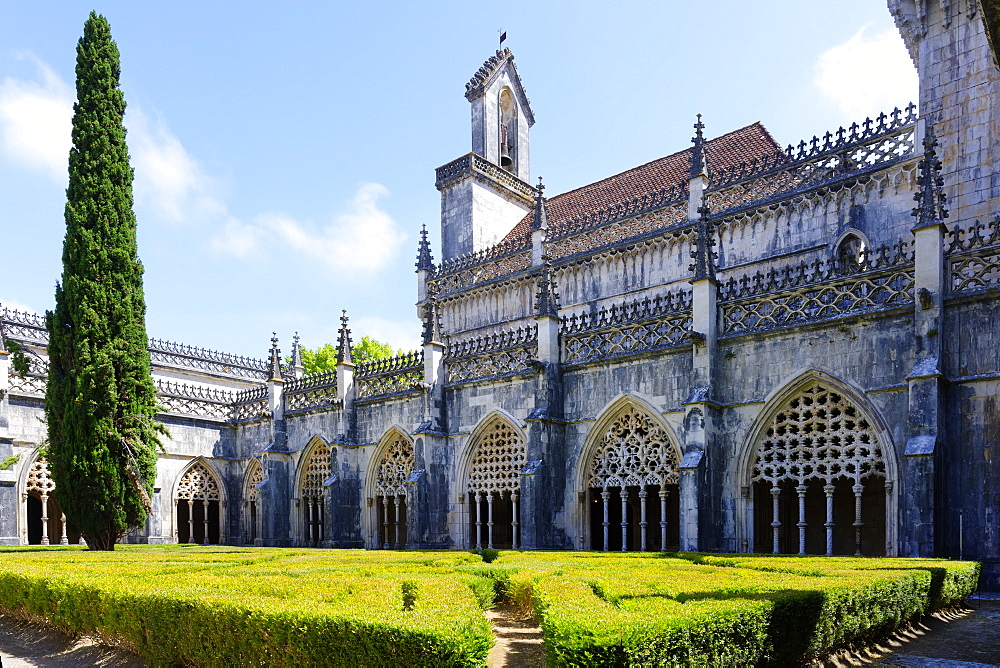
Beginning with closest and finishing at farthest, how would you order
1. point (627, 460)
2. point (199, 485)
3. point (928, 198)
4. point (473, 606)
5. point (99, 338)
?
point (473, 606), point (928, 198), point (627, 460), point (99, 338), point (199, 485)

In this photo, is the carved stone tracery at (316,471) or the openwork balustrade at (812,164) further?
Result: the carved stone tracery at (316,471)

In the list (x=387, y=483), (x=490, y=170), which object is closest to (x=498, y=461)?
(x=387, y=483)

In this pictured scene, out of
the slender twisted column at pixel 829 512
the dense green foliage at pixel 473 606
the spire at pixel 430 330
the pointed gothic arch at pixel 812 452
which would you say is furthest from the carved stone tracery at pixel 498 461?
the dense green foliage at pixel 473 606

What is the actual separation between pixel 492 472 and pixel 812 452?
7.81m

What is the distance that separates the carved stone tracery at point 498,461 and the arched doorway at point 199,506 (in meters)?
11.3

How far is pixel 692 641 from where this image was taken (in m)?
4.86

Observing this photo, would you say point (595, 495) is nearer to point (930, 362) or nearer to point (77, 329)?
point (930, 362)

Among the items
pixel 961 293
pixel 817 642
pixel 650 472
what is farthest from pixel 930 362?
pixel 817 642

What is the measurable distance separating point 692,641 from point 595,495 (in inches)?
614

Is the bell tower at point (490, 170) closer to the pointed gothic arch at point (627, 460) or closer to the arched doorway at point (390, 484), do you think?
the arched doorway at point (390, 484)

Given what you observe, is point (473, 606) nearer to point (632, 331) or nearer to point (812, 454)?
point (812, 454)

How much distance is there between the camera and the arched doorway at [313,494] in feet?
75.4

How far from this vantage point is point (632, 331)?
1631cm

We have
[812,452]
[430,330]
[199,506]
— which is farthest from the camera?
[199,506]
